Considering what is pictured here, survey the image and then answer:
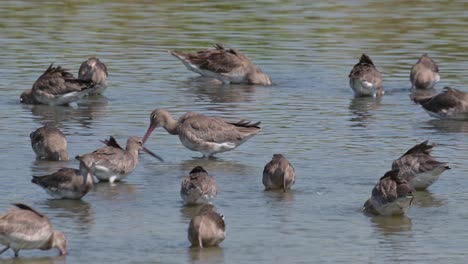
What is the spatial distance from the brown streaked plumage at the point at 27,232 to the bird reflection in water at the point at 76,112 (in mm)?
8924

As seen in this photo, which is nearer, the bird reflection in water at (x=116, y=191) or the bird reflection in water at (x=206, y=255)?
the bird reflection in water at (x=206, y=255)

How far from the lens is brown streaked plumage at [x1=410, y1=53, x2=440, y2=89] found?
91.7 ft

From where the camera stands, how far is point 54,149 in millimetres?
20328

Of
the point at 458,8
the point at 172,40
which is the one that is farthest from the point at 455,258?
the point at 458,8

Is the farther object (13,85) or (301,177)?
(13,85)

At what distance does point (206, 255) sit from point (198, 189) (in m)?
2.11

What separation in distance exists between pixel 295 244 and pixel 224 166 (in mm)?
5044

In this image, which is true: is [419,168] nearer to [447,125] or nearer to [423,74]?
[447,125]

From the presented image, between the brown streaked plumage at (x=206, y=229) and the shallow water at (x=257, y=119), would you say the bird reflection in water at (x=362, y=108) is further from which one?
the brown streaked plumage at (x=206, y=229)

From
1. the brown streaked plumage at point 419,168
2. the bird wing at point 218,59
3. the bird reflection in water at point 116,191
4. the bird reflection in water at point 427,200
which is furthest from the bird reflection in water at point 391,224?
the bird wing at point 218,59

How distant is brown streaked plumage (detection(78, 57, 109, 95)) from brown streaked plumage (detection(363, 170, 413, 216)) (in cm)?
1029

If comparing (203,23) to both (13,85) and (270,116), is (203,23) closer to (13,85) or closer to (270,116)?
(13,85)

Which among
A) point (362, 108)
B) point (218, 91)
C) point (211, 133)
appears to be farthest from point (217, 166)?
point (218, 91)

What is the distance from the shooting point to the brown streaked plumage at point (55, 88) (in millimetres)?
25906
